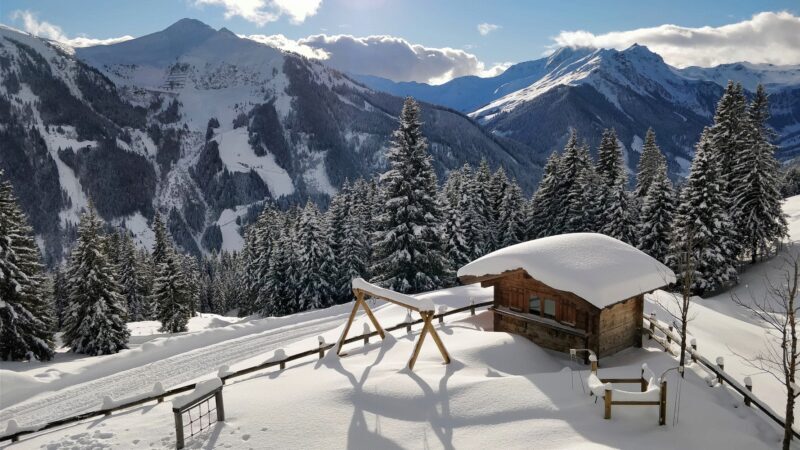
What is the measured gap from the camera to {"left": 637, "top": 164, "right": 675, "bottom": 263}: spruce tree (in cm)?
3406

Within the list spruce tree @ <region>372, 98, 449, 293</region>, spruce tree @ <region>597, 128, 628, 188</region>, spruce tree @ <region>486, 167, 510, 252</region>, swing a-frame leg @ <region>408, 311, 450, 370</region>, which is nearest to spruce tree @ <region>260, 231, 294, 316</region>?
spruce tree @ <region>372, 98, 449, 293</region>

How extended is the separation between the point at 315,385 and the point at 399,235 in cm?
1849

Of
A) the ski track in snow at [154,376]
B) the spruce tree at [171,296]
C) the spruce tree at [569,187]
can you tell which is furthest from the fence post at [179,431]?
the spruce tree at [569,187]

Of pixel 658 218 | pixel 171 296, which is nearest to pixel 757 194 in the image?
pixel 658 218

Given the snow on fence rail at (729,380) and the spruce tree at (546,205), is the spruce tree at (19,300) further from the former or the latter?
the spruce tree at (546,205)

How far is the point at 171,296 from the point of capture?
38.2 meters

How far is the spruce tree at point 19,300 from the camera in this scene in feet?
77.9

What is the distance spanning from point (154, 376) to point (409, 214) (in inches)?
679

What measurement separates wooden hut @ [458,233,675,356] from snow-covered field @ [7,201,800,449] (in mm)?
867

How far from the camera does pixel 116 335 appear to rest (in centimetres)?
2836

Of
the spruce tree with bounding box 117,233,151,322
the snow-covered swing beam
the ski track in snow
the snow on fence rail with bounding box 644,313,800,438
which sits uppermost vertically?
Answer: the snow-covered swing beam

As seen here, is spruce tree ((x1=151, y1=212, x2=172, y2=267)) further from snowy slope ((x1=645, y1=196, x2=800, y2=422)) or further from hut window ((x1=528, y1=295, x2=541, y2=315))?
snowy slope ((x1=645, y1=196, x2=800, y2=422))

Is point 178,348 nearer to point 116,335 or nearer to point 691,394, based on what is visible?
point 116,335

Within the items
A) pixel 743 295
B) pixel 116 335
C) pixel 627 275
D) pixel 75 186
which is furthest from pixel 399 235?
pixel 75 186
